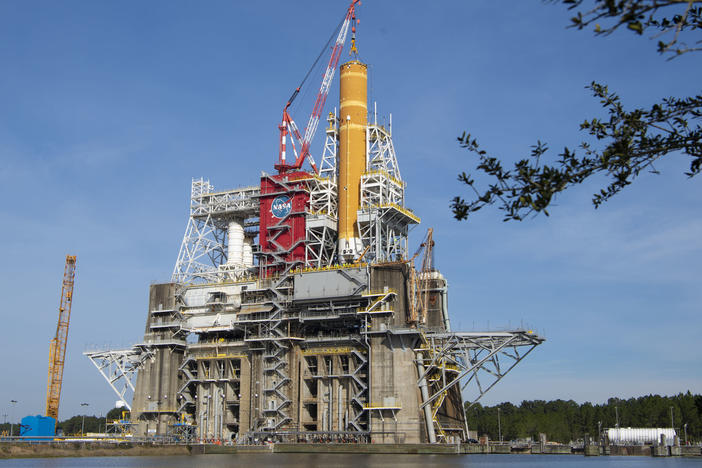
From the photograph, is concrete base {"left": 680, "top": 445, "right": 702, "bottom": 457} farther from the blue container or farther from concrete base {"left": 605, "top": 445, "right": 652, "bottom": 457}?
the blue container

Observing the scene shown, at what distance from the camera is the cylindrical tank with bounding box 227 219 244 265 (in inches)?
5502

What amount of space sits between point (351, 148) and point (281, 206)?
1564 cm

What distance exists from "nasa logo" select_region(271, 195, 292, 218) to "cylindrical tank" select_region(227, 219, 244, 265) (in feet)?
38.6

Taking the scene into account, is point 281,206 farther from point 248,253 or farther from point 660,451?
point 660,451

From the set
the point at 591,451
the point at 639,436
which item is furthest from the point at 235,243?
A: the point at 639,436

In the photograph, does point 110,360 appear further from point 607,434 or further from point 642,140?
point 642,140

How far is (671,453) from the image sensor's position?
460ft

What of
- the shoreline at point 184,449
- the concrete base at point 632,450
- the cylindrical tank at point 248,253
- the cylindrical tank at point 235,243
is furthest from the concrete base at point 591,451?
the cylindrical tank at point 235,243

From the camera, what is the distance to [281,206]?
433 ft

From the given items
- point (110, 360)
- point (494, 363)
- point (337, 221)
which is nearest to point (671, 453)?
point (494, 363)

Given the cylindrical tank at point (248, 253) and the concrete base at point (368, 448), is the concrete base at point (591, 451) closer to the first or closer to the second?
the concrete base at point (368, 448)

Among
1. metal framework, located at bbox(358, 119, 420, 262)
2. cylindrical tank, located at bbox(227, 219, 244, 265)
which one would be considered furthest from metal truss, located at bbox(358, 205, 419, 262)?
cylindrical tank, located at bbox(227, 219, 244, 265)

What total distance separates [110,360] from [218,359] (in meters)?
22.0

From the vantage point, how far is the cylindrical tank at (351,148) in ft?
410
